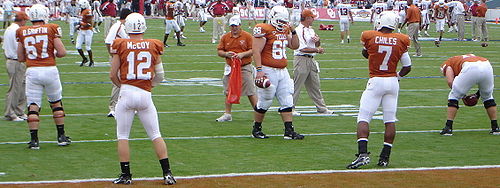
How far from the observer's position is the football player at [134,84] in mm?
8922

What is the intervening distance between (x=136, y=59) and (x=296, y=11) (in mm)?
30535

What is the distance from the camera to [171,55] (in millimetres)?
26797

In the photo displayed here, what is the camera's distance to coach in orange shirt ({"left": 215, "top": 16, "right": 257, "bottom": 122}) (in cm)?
1370

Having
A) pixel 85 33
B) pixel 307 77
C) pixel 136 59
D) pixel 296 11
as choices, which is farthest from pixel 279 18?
pixel 296 11

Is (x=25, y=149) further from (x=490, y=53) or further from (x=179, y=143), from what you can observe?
(x=490, y=53)

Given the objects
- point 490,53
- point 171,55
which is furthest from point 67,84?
point 490,53

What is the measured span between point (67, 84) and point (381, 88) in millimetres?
11135

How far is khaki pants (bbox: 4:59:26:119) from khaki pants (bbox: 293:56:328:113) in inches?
179

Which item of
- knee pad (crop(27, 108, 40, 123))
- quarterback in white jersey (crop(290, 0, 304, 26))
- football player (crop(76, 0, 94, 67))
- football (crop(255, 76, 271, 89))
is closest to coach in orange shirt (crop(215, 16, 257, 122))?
football (crop(255, 76, 271, 89))

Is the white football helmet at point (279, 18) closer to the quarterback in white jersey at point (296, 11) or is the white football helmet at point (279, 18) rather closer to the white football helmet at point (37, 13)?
the white football helmet at point (37, 13)

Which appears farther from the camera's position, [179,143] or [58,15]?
[58,15]

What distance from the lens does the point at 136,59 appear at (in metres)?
8.93

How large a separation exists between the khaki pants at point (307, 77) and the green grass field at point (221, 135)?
51 cm

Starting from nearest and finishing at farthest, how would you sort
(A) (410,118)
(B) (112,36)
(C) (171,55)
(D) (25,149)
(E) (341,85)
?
(D) (25,149), (B) (112,36), (A) (410,118), (E) (341,85), (C) (171,55)
